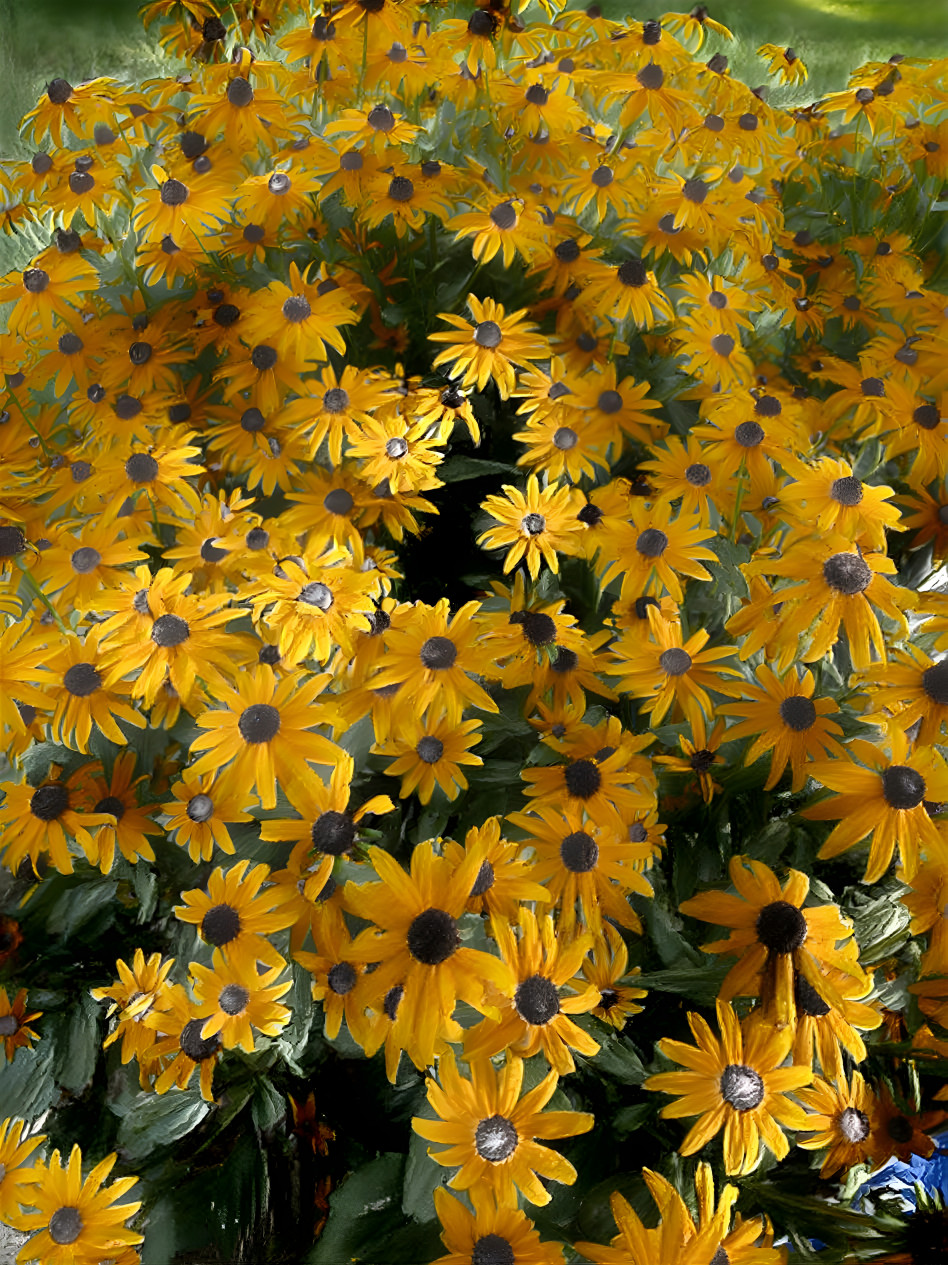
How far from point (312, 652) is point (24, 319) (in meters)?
0.54

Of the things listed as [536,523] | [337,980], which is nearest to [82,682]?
[337,980]

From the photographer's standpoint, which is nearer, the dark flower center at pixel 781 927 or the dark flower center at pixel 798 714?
the dark flower center at pixel 781 927

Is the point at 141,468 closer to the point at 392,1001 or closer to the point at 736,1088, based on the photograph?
the point at 392,1001

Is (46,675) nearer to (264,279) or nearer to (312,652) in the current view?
(312,652)

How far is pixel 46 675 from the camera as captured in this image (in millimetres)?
647

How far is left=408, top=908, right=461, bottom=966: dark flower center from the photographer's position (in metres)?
0.51

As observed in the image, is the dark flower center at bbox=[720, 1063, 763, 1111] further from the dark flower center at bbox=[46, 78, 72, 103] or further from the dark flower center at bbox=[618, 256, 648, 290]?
the dark flower center at bbox=[46, 78, 72, 103]

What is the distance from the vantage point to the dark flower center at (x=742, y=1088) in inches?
19.7

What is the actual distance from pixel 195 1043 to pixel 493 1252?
9.7 inches

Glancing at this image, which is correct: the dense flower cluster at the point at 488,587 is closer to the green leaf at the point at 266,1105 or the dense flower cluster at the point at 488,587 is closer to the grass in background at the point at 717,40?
the green leaf at the point at 266,1105

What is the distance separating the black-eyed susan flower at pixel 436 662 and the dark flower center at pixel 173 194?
0.54 m

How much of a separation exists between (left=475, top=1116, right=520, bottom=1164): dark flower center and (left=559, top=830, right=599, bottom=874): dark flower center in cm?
17

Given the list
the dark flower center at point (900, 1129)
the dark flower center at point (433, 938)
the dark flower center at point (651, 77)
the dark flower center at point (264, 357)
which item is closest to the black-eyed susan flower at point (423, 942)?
the dark flower center at point (433, 938)

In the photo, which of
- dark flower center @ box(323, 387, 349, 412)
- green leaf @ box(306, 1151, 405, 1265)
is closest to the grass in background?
dark flower center @ box(323, 387, 349, 412)
